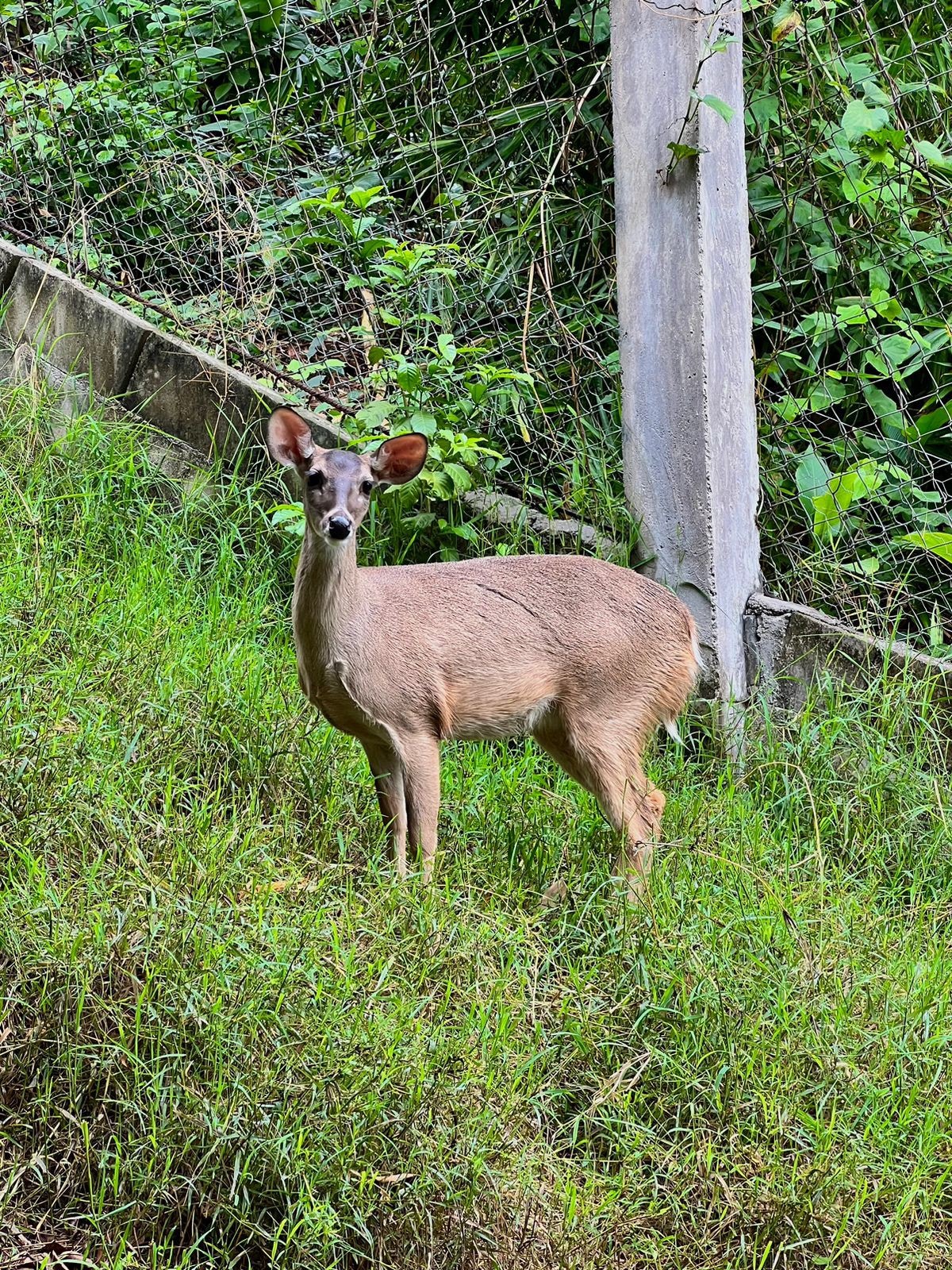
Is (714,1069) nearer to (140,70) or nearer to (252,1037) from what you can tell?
(252,1037)

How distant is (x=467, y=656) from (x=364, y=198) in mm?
1877

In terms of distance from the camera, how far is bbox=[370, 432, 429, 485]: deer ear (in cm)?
428

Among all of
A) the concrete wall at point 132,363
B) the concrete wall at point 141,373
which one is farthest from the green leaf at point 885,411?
the concrete wall at point 132,363

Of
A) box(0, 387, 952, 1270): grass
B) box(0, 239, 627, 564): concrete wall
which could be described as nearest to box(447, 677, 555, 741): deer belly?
box(0, 387, 952, 1270): grass

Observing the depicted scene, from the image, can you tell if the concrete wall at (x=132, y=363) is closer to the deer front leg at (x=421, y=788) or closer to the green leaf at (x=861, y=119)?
the deer front leg at (x=421, y=788)

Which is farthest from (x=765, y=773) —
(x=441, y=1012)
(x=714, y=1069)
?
(x=441, y=1012)

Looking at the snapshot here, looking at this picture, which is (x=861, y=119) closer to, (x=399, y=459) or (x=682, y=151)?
(x=682, y=151)

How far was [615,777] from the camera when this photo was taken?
15.1ft

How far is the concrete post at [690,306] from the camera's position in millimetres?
5023

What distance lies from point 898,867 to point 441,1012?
1.76 meters

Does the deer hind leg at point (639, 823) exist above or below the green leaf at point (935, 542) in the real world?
below

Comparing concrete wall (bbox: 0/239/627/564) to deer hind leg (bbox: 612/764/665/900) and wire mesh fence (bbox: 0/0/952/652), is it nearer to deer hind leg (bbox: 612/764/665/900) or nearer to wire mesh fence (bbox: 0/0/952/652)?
wire mesh fence (bbox: 0/0/952/652)

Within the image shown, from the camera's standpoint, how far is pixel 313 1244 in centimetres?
302

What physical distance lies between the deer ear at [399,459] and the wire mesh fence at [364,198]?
1.04 m
